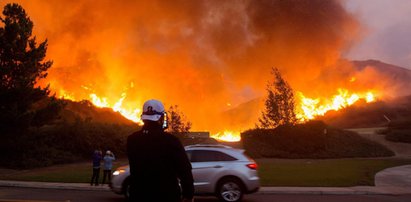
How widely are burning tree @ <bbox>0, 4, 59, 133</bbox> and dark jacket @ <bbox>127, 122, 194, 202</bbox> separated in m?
26.0

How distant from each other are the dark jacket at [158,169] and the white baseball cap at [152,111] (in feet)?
0.38

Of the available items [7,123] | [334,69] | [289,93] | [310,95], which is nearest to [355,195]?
[289,93]

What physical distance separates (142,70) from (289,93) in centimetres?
2563

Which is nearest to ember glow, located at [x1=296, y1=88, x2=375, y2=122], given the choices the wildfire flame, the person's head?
the wildfire flame

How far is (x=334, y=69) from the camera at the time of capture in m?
57.8

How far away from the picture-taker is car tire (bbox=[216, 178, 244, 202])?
12145 millimetres

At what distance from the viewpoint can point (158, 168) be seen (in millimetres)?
3424

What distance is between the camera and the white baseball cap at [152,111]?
3.61 m

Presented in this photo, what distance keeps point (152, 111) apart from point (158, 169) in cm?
53

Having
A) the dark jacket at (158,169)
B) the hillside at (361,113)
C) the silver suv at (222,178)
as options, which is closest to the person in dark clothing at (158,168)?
the dark jacket at (158,169)

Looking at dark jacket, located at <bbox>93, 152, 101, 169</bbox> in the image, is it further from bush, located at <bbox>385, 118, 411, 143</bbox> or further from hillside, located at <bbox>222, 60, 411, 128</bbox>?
hillside, located at <bbox>222, 60, 411, 128</bbox>

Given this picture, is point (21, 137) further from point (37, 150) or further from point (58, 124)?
point (58, 124)

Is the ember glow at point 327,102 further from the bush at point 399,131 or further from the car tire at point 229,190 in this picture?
the car tire at point 229,190

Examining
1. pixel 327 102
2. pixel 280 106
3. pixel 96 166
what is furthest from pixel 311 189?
pixel 327 102
